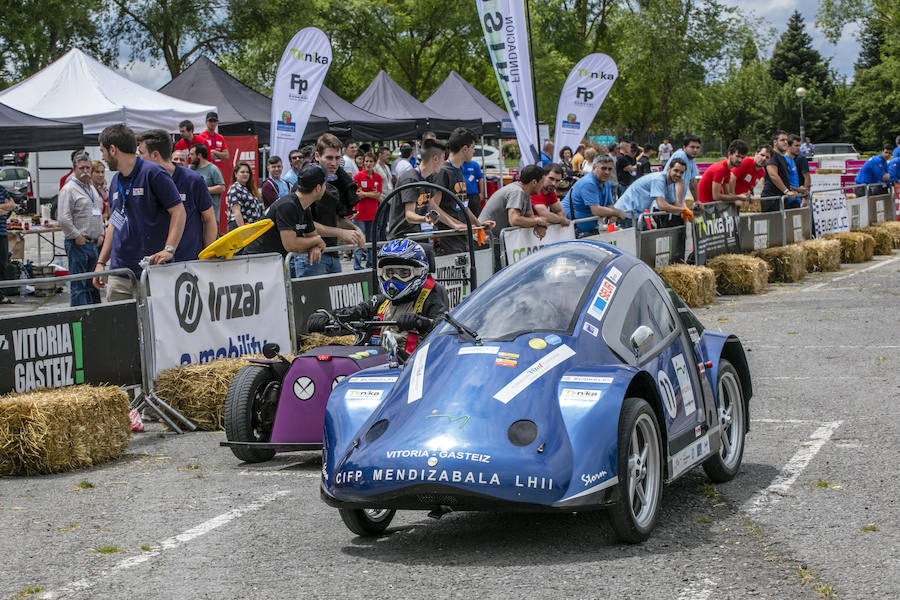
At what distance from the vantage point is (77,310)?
852 cm

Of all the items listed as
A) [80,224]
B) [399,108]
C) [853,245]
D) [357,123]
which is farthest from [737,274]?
[399,108]

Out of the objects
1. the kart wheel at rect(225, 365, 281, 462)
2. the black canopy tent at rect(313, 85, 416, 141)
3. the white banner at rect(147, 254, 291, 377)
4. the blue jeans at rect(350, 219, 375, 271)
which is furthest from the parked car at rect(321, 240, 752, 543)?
the black canopy tent at rect(313, 85, 416, 141)

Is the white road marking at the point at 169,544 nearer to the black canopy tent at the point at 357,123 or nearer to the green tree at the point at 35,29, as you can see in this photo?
the black canopy tent at the point at 357,123

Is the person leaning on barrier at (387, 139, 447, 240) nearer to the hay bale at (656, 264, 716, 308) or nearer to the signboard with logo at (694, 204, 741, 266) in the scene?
the hay bale at (656, 264, 716, 308)

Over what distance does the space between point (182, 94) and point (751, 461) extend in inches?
720

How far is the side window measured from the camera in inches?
240

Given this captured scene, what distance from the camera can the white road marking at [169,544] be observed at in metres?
4.99

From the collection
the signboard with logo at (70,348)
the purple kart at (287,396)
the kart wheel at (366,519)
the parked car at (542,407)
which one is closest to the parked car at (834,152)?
the signboard with logo at (70,348)

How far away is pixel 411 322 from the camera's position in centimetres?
700

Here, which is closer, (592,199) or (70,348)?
(70,348)

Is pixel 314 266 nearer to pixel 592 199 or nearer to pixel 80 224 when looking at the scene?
pixel 80 224

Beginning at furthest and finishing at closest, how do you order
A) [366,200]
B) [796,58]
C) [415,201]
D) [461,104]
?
[796,58], [461,104], [366,200], [415,201]

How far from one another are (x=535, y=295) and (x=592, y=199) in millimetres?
10039

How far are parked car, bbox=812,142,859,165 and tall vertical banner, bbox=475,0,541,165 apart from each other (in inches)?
1893
